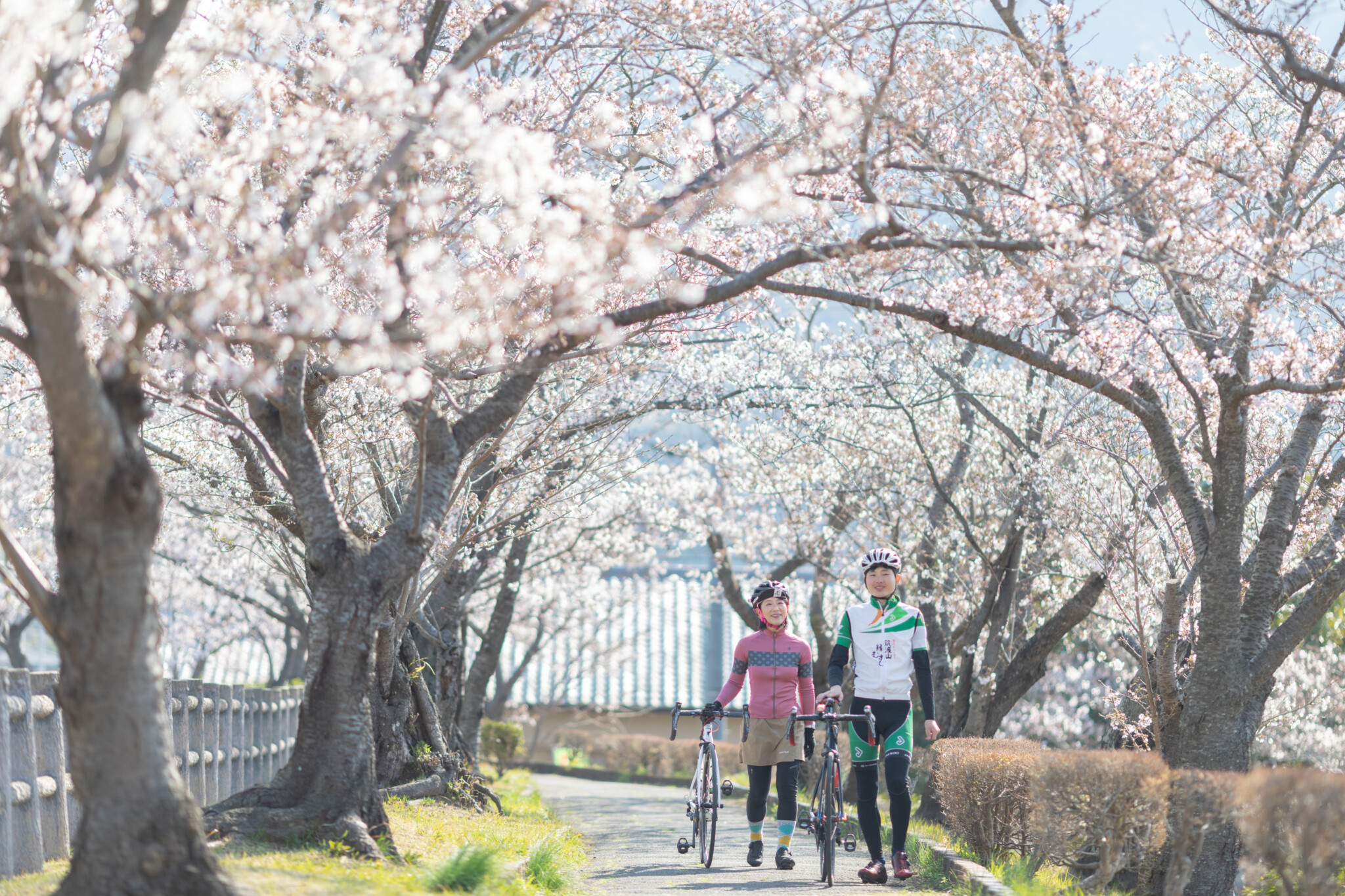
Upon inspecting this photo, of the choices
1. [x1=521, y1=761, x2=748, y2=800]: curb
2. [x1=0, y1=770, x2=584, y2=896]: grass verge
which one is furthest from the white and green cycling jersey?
[x1=521, y1=761, x2=748, y2=800]: curb

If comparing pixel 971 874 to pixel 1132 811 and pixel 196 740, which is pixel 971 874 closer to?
pixel 1132 811

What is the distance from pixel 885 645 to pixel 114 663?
4.52 m

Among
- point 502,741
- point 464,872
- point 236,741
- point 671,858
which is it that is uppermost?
point 464,872

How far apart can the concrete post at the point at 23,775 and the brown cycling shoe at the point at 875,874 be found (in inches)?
175

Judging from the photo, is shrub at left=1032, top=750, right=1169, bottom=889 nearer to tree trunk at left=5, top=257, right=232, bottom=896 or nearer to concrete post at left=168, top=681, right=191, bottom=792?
tree trunk at left=5, top=257, right=232, bottom=896

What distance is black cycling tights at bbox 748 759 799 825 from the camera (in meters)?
8.19

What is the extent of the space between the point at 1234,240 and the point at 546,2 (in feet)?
14.5

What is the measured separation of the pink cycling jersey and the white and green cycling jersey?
683 millimetres

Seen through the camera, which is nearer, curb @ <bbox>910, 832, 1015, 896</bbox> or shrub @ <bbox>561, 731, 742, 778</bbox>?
curb @ <bbox>910, 832, 1015, 896</bbox>

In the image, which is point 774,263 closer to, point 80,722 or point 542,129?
point 542,129

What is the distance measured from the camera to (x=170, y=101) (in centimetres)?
503

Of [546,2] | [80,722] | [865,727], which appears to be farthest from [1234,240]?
[80,722]

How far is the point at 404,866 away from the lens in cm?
631

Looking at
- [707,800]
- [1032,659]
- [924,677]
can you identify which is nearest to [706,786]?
[707,800]
